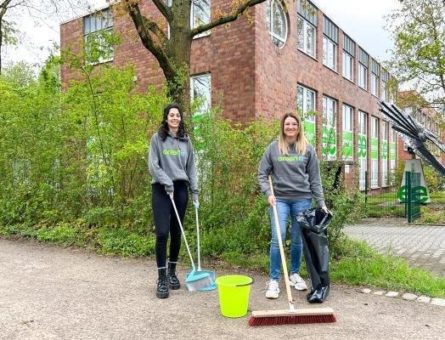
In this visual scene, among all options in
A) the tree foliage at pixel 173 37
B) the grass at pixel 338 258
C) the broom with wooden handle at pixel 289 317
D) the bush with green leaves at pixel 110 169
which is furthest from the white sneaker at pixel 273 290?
the tree foliage at pixel 173 37

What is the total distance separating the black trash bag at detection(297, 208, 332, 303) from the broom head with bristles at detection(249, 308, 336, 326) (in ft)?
2.17

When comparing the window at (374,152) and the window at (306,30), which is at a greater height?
the window at (306,30)

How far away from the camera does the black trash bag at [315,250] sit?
464 centimetres

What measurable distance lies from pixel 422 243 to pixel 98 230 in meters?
6.27

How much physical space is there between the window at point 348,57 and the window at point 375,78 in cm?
448

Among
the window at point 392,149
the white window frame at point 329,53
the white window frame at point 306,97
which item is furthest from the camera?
the window at point 392,149

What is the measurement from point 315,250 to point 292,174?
804 millimetres

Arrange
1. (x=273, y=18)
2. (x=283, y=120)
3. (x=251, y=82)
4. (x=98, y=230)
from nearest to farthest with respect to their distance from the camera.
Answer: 1. (x=283, y=120)
2. (x=98, y=230)
3. (x=251, y=82)
4. (x=273, y=18)

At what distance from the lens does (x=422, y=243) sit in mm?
9438

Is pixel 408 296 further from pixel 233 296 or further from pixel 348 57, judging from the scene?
pixel 348 57

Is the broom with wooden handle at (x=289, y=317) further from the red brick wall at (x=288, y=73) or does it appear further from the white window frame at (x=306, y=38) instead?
the white window frame at (x=306, y=38)

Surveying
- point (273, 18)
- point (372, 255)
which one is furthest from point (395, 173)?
point (372, 255)

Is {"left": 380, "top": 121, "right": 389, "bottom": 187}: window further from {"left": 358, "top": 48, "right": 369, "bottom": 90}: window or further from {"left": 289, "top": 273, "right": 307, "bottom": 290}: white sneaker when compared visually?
{"left": 289, "top": 273, "right": 307, "bottom": 290}: white sneaker

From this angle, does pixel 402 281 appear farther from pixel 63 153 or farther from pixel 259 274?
pixel 63 153
